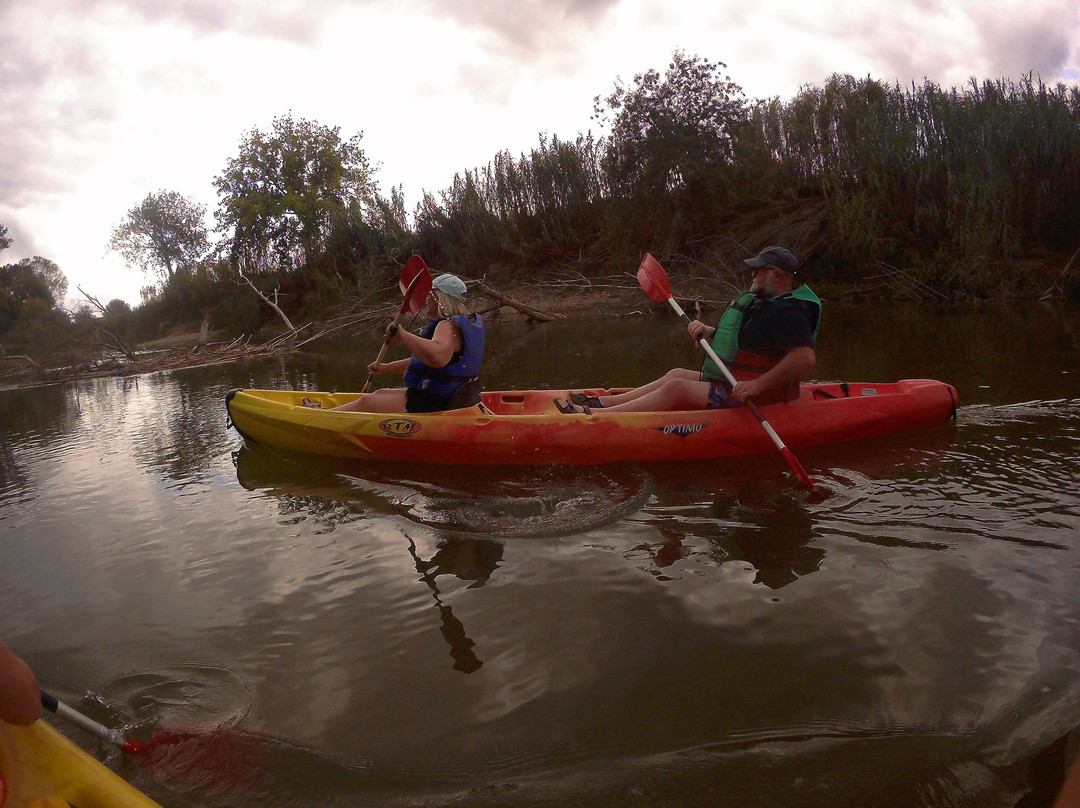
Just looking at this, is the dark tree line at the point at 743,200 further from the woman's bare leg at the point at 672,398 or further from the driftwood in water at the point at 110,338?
the woman's bare leg at the point at 672,398

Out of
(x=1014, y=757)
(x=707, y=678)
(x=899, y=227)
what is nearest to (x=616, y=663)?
(x=707, y=678)

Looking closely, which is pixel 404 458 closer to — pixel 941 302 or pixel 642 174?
pixel 941 302

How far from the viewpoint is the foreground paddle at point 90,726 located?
159cm

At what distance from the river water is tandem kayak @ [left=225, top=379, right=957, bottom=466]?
0.15 m

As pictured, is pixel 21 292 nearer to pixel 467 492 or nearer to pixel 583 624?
pixel 467 492

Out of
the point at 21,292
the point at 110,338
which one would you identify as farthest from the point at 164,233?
the point at 110,338

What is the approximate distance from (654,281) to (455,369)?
1.98 metres

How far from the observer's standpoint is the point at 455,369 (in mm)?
4766

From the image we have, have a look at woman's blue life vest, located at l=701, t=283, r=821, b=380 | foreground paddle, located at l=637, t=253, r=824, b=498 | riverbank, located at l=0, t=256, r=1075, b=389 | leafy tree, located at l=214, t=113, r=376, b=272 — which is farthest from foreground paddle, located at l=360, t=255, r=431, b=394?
leafy tree, located at l=214, t=113, r=376, b=272

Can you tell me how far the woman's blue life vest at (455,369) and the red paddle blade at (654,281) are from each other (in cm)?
166

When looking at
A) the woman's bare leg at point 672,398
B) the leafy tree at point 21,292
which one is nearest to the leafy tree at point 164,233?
the leafy tree at point 21,292

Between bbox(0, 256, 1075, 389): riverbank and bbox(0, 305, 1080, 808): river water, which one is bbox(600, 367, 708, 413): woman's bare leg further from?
bbox(0, 256, 1075, 389): riverbank

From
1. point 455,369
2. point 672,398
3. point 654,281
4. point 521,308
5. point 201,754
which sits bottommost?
point 201,754

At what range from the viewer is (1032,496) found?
10.9ft
